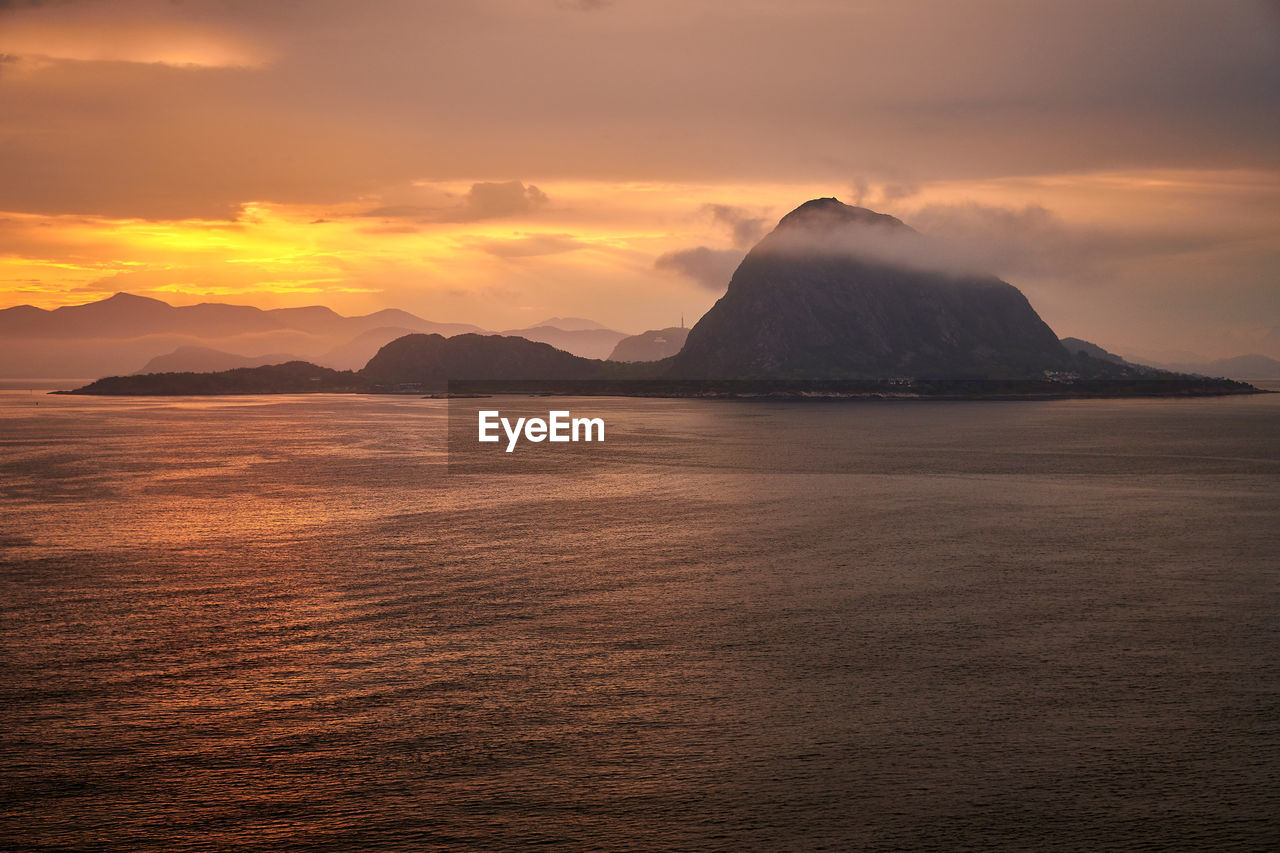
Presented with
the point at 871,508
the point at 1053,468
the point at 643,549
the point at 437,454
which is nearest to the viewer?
the point at 643,549

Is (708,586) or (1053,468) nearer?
(708,586)

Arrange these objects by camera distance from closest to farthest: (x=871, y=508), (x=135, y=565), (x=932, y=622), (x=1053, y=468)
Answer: (x=932, y=622) → (x=135, y=565) → (x=871, y=508) → (x=1053, y=468)

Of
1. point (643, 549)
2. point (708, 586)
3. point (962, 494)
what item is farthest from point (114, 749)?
point (962, 494)

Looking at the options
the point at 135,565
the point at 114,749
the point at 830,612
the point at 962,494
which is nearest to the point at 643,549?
the point at 830,612

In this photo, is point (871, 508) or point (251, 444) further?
point (251, 444)

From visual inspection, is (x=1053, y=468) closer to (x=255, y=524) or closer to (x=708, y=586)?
(x=708, y=586)

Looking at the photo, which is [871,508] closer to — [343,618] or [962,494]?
[962,494]
